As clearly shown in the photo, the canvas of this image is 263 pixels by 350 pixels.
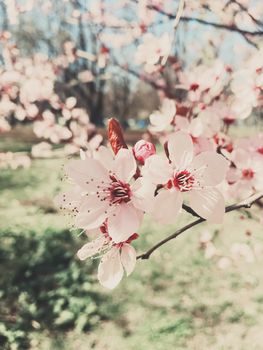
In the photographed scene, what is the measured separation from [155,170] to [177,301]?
318 cm

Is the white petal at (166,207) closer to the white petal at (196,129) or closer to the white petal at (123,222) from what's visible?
the white petal at (123,222)

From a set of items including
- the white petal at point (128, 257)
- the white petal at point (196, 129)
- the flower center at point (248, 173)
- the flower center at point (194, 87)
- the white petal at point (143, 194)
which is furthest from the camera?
the flower center at point (194, 87)

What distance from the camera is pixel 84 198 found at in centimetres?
113

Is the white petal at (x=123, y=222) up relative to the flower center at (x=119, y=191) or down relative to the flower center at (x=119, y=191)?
down

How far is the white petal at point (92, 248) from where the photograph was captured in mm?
1248

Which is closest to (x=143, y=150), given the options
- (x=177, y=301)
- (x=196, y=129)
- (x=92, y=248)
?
(x=92, y=248)

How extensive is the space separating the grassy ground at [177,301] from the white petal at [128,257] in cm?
239

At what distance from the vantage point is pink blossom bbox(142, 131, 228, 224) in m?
1.10

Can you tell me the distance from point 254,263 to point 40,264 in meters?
2.24

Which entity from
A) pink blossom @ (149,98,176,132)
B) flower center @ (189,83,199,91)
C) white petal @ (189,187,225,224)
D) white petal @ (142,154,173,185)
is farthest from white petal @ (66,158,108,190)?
flower center @ (189,83,199,91)

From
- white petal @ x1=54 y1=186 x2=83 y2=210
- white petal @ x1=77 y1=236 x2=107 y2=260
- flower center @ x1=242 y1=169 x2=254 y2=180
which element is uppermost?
white petal @ x1=54 y1=186 x2=83 y2=210

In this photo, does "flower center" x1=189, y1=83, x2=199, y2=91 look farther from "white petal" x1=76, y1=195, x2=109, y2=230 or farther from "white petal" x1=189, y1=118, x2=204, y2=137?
"white petal" x1=76, y1=195, x2=109, y2=230

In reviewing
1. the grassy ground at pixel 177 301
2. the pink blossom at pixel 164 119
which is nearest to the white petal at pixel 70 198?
the pink blossom at pixel 164 119

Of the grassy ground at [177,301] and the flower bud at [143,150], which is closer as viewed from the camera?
the flower bud at [143,150]
